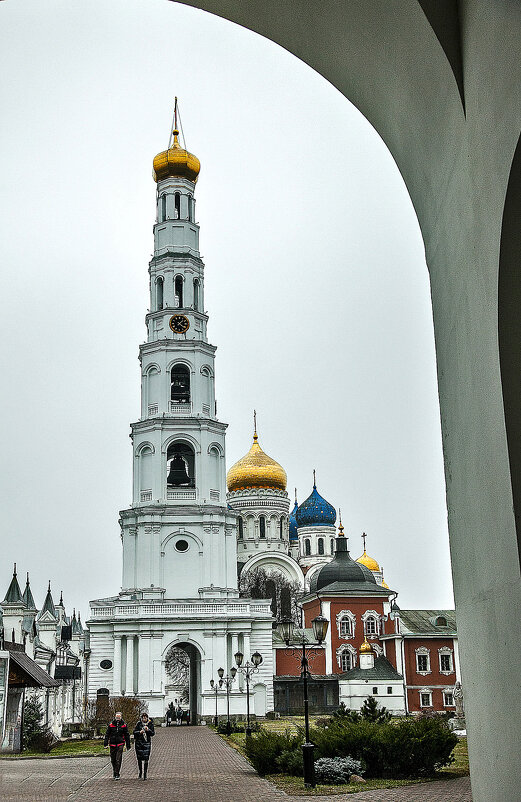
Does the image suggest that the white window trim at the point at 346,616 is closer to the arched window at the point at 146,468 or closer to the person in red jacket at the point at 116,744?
the arched window at the point at 146,468

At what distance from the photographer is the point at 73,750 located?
2738 cm

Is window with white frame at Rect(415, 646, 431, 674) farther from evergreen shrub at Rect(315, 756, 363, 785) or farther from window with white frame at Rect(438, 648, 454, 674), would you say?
evergreen shrub at Rect(315, 756, 363, 785)

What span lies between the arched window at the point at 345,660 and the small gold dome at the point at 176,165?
1210 inches

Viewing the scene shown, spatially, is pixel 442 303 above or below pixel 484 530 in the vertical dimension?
above

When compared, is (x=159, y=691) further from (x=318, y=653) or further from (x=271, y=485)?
(x=271, y=485)

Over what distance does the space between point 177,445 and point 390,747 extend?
3509 centimetres

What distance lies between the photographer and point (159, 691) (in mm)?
46062

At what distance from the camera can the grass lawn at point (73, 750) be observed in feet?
82.6

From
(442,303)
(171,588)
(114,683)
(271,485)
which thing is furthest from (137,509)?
(442,303)

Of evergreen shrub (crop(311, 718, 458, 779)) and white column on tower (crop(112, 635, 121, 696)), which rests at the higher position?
white column on tower (crop(112, 635, 121, 696))

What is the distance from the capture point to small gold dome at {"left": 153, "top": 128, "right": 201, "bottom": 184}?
55.5 metres

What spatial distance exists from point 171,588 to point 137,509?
4572mm

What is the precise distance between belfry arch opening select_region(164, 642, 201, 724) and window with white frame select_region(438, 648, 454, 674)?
1525 cm

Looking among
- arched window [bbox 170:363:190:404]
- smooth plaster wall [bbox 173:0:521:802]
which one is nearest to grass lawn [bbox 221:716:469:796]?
smooth plaster wall [bbox 173:0:521:802]
